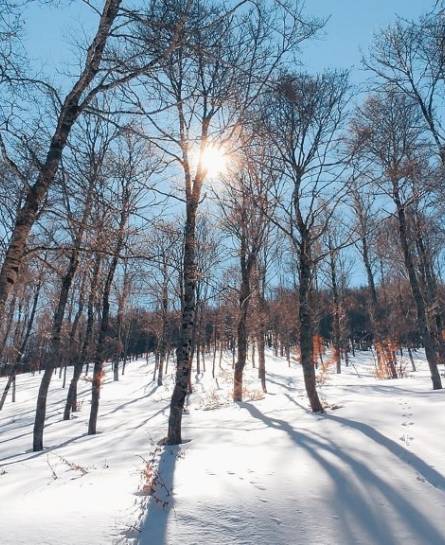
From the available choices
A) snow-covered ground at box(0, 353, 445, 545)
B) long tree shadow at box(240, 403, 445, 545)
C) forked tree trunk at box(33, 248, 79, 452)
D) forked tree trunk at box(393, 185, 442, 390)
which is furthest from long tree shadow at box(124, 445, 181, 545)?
forked tree trunk at box(393, 185, 442, 390)

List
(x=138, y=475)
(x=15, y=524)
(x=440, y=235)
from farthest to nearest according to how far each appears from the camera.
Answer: (x=440, y=235) < (x=138, y=475) < (x=15, y=524)

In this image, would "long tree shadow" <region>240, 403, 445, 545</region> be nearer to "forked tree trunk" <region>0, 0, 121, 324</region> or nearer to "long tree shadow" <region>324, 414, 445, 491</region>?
"long tree shadow" <region>324, 414, 445, 491</region>

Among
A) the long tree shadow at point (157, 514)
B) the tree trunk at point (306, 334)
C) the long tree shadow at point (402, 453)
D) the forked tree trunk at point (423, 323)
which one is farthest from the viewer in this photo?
the forked tree trunk at point (423, 323)

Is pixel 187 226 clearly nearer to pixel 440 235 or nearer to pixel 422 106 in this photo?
pixel 422 106

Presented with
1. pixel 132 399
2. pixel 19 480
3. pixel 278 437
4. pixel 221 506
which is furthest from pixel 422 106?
pixel 132 399

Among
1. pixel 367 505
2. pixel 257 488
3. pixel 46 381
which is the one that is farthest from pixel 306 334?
pixel 46 381

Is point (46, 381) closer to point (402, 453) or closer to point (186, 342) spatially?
point (186, 342)

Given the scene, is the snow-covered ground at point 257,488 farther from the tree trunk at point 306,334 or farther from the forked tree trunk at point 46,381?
the forked tree trunk at point 46,381

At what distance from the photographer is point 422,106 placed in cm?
1177

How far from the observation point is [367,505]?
12.7ft

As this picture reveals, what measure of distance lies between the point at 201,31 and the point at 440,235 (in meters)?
17.2

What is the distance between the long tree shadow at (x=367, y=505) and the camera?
131 inches

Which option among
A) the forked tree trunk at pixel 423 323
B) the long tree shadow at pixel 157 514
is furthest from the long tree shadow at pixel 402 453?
the forked tree trunk at pixel 423 323

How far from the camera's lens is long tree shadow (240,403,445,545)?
3.32 m
